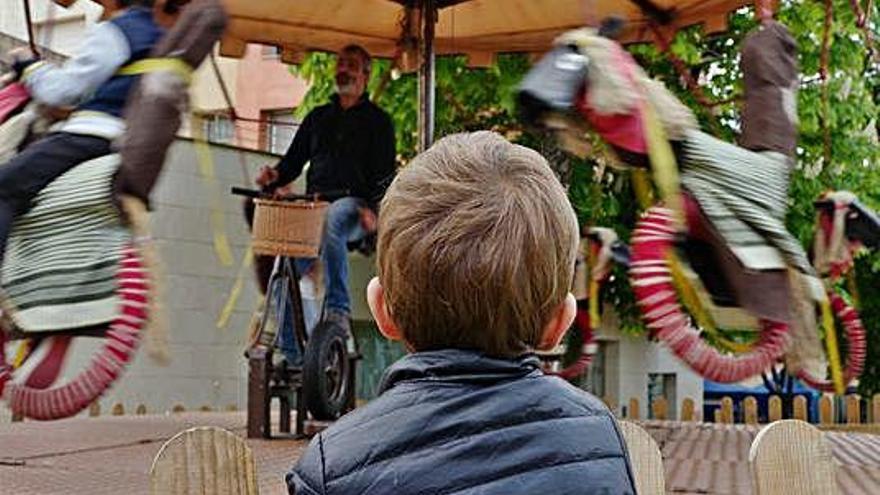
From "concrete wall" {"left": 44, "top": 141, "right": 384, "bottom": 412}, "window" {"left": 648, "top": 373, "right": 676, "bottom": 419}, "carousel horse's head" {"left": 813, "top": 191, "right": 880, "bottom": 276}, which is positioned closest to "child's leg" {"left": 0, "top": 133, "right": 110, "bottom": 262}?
"carousel horse's head" {"left": 813, "top": 191, "right": 880, "bottom": 276}

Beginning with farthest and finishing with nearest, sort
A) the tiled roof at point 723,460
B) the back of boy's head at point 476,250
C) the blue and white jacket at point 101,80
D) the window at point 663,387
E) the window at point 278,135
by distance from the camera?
the window at point 663,387, the window at point 278,135, the tiled roof at point 723,460, the blue and white jacket at point 101,80, the back of boy's head at point 476,250

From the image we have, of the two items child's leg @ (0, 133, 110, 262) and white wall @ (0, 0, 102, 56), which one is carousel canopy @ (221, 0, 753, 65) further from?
child's leg @ (0, 133, 110, 262)

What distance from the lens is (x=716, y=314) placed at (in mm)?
2791

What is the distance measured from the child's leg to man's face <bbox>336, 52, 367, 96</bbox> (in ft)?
10.4

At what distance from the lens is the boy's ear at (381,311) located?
141 centimetres

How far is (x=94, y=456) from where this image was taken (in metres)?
4.23

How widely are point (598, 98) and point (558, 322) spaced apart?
4.62ft

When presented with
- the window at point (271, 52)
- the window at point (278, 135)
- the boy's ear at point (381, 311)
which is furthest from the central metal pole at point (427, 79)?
the window at point (278, 135)

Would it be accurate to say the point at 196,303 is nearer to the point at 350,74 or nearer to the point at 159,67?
the point at 350,74

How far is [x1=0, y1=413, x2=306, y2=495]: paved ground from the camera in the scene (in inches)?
132

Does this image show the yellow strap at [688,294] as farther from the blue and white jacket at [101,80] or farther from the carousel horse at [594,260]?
the carousel horse at [594,260]

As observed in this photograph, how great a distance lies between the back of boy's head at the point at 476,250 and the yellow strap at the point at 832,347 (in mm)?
1682

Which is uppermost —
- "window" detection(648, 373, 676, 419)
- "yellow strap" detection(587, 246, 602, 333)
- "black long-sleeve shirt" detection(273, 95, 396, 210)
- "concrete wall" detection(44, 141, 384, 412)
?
"black long-sleeve shirt" detection(273, 95, 396, 210)

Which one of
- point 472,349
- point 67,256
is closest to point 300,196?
point 67,256
